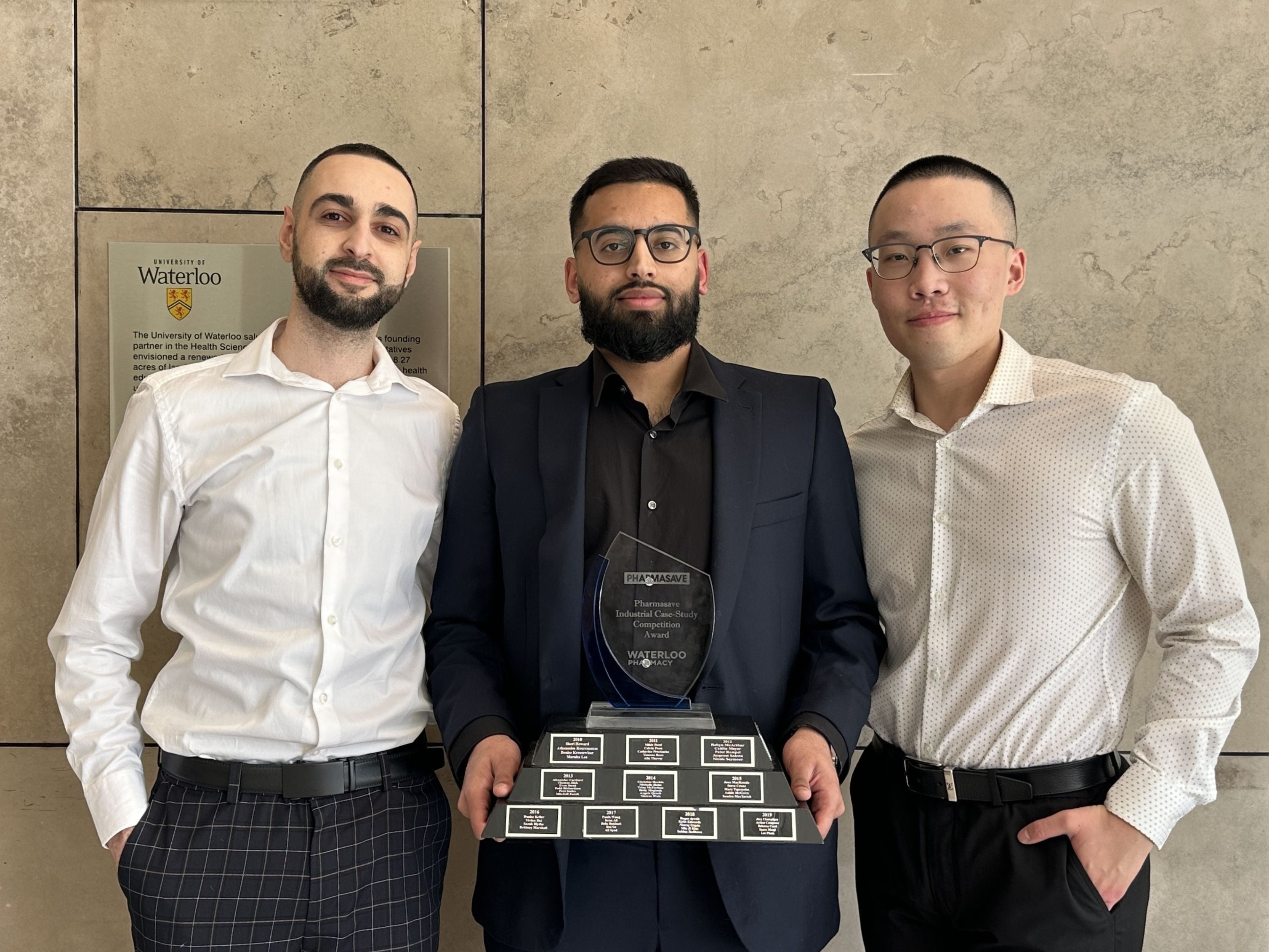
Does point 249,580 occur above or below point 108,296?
below

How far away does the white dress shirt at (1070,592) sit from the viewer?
5.76 feet

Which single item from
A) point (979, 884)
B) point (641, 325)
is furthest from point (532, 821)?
point (641, 325)

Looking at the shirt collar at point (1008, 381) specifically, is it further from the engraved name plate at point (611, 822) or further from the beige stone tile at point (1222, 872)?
the beige stone tile at point (1222, 872)

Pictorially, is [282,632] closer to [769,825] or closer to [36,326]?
[769,825]

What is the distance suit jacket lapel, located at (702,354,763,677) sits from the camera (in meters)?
1.82

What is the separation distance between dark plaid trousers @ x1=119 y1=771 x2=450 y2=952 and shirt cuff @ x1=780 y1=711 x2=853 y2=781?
844 millimetres

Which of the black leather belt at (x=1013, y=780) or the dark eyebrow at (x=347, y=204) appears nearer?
the black leather belt at (x=1013, y=780)

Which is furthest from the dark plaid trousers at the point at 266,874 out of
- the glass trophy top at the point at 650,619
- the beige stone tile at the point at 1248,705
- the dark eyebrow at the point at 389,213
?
the beige stone tile at the point at 1248,705

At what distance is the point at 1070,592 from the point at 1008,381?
445 mm

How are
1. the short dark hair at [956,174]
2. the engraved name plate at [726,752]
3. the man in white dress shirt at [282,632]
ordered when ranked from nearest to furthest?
the engraved name plate at [726,752], the man in white dress shirt at [282,632], the short dark hair at [956,174]

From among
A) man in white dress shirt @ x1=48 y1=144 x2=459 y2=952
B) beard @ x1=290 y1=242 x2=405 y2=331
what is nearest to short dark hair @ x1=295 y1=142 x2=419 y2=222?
man in white dress shirt @ x1=48 y1=144 x2=459 y2=952

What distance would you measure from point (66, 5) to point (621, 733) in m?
2.60

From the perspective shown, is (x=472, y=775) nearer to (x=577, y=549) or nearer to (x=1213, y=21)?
(x=577, y=549)

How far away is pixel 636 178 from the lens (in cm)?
210
